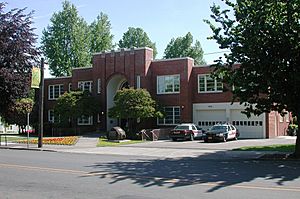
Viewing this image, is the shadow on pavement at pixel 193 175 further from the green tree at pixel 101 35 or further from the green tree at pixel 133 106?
the green tree at pixel 101 35

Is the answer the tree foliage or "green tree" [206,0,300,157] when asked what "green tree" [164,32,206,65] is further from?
"green tree" [206,0,300,157]

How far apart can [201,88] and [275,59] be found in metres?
23.6

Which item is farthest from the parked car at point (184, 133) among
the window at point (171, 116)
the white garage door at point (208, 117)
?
the window at point (171, 116)

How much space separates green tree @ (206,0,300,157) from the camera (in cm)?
1858

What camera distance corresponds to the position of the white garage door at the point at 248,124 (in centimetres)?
3938

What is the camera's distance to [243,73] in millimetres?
19922

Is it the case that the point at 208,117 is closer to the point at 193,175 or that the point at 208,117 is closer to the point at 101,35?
the point at 193,175

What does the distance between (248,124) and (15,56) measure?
2185 cm

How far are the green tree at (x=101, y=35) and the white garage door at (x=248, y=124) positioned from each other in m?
36.6

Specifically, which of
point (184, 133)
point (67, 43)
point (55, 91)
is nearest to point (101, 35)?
point (67, 43)

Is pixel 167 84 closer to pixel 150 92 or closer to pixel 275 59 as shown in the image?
pixel 150 92

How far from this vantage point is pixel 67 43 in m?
68.8

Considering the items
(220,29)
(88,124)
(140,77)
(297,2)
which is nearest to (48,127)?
(88,124)

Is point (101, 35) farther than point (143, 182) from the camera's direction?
Yes
